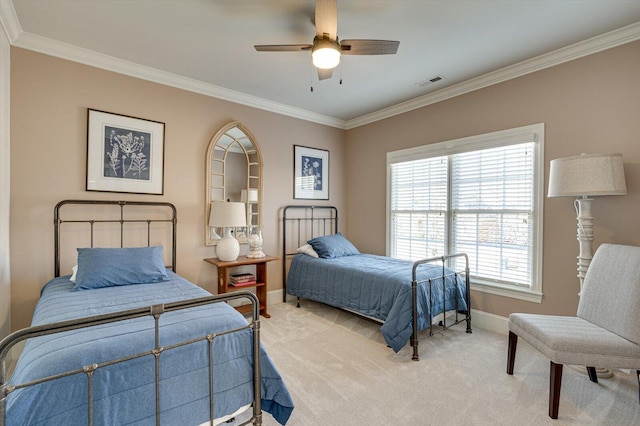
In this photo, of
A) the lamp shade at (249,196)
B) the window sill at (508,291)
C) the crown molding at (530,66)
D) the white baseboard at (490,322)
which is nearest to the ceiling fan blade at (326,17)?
the crown molding at (530,66)

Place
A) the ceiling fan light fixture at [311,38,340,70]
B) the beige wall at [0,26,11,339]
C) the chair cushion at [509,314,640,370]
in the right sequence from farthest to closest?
the beige wall at [0,26,11,339] < the ceiling fan light fixture at [311,38,340,70] < the chair cushion at [509,314,640,370]

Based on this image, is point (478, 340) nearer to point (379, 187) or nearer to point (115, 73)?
point (379, 187)

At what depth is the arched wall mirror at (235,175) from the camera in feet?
11.7

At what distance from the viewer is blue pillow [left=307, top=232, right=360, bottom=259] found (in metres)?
3.88

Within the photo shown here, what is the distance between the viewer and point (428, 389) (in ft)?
7.00

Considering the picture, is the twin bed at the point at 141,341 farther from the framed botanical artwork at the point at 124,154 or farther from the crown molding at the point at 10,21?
the crown molding at the point at 10,21

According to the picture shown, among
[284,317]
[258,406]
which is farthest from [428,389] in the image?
[284,317]

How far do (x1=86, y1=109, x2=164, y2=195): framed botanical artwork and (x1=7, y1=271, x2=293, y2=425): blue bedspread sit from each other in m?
1.47

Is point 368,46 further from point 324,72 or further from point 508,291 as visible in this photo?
point 508,291

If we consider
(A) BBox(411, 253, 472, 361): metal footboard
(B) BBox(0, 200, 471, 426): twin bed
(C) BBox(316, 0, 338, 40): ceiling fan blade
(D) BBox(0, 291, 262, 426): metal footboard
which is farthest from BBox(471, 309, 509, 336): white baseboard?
(C) BBox(316, 0, 338, 40): ceiling fan blade

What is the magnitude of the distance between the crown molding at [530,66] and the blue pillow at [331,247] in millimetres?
1965

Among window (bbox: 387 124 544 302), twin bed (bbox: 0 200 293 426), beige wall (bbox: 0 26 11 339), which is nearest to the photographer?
twin bed (bbox: 0 200 293 426)

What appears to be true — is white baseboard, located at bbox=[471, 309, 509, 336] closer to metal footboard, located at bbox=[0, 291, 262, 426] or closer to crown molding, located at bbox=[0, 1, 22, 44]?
metal footboard, located at bbox=[0, 291, 262, 426]

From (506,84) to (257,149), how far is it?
293cm
